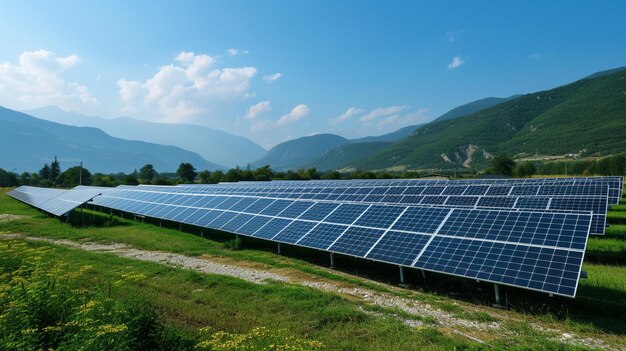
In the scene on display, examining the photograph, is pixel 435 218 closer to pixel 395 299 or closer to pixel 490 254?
pixel 490 254

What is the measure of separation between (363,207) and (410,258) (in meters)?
5.62

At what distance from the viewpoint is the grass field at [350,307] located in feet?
25.3

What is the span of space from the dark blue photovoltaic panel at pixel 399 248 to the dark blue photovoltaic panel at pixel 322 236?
2295 mm

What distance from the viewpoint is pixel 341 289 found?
11922mm

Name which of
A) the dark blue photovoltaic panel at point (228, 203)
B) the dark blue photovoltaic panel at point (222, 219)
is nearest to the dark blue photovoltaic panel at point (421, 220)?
the dark blue photovoltaic panel at point (222, 219)

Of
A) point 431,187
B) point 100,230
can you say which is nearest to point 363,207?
point 431,187

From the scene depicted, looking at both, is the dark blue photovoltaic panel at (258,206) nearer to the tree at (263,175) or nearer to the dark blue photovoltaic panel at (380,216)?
the dark blue photovoltaic panel at (380,216)

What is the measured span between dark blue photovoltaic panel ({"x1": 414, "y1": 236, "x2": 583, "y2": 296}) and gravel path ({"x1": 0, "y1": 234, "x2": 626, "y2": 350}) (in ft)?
4.02

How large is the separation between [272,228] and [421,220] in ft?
24.7

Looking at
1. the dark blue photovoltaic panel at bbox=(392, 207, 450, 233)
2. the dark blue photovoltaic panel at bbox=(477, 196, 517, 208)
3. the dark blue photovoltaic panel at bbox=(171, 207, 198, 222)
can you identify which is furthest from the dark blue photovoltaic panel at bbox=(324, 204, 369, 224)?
the dark blue photovoltaic panel at bbox=(171, 207, 198, 222)

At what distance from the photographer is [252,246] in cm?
1936

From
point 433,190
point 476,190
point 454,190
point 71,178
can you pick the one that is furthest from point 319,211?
point 71,178

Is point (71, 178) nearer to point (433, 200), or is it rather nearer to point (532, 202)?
point (433, 200)

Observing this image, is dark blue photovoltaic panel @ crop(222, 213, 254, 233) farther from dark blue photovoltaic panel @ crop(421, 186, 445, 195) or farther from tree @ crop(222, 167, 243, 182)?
tree @ crop(222, 167, 243, 182)
